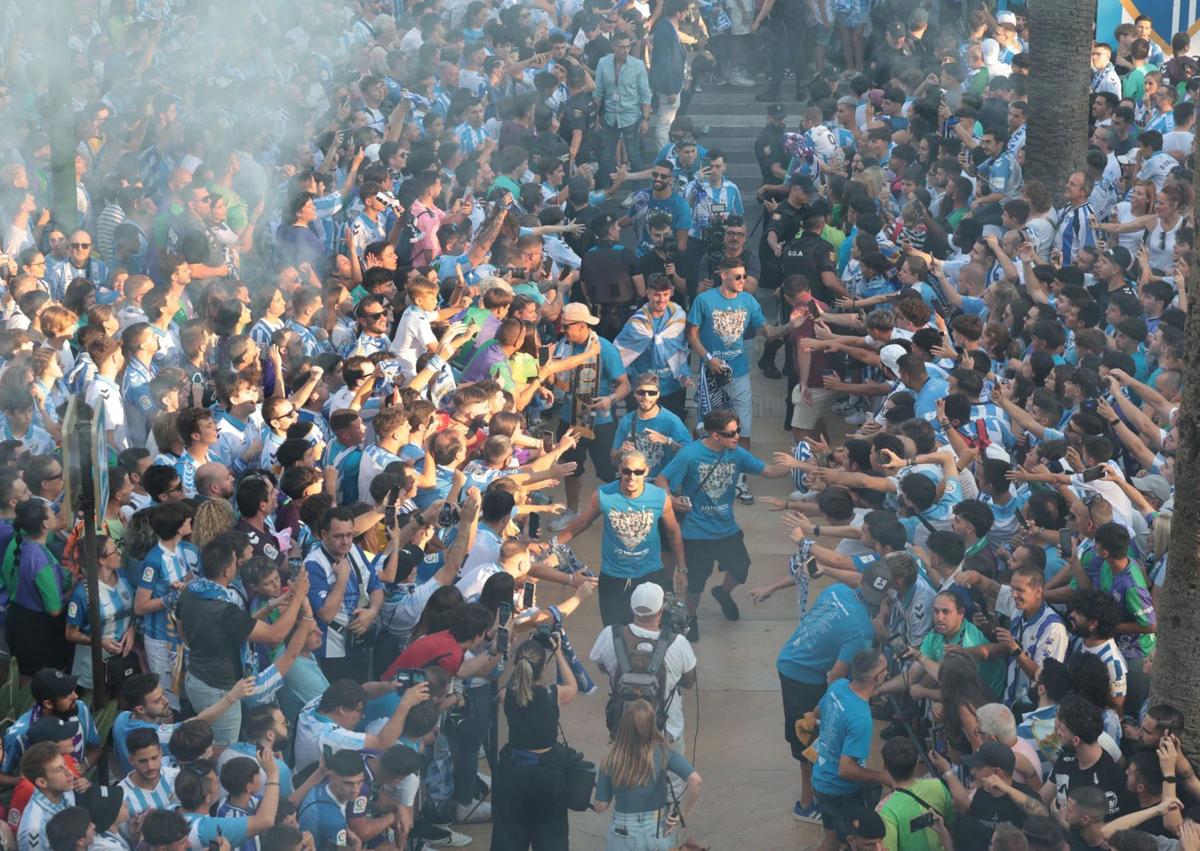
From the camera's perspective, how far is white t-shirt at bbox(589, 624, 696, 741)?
8089 millimetres

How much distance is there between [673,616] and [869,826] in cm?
196

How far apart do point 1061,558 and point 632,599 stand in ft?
7.86

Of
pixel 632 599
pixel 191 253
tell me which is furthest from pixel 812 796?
pixel 191 253

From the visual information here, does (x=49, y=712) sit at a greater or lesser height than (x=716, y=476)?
greater

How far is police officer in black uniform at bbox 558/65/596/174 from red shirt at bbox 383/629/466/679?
35.9ft

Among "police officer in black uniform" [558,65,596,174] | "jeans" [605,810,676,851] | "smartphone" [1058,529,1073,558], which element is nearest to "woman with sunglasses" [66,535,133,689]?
"jeans" [605,810,676,851]

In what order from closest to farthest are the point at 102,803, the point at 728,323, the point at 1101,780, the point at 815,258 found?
the point at 102,803
the point at 1101,780
the point at 728,323
the point at 815,258

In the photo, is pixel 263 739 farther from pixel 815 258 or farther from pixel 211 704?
pixel 815 258

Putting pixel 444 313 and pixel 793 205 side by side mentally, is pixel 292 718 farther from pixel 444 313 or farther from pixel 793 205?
pixel 793 205

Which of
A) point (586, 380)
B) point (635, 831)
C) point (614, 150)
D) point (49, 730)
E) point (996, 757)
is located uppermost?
point (49, 730)

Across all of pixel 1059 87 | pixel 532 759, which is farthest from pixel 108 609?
pixel 1059 87

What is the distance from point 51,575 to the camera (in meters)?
8.55

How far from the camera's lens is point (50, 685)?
24.1 feet

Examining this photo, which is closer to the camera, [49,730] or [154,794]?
[154,794]
